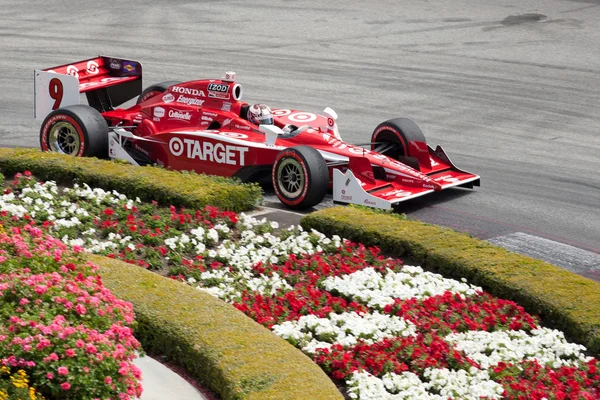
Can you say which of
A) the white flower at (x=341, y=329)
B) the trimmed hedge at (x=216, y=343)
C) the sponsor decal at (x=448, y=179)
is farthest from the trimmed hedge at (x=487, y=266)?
the trimmed hedge at (x=216, y=343)

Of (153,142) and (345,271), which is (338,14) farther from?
(345,271)

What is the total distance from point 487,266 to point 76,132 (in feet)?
21.3

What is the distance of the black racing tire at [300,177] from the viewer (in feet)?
42.1

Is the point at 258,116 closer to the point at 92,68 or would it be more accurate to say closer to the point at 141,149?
the point at 141,149

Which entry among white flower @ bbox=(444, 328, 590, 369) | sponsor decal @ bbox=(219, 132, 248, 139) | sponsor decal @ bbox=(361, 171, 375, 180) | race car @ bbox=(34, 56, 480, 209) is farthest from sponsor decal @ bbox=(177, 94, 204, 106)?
white flower @ bbox=(444, 328, 590, 369)

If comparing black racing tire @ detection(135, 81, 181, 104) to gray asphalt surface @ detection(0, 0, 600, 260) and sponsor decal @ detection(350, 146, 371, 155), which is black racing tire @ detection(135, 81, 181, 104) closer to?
gray asphalt surface @ detection(0, 0, 600, 260)

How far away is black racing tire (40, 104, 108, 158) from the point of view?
1429cm

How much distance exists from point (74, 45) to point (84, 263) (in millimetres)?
17194

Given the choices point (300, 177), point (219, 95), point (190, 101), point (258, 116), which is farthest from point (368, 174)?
point (190, 101)

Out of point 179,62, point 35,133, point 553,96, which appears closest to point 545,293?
point 35,133

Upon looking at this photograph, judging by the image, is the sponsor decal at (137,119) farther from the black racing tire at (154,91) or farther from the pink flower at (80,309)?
the pink flower at (80,309)

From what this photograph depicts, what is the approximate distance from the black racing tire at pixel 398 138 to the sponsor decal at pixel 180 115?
2.54 metres

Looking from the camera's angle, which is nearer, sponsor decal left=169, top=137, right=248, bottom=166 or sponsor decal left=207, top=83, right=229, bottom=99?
sponsor decal left=169, top=137, right=248, bottom=166

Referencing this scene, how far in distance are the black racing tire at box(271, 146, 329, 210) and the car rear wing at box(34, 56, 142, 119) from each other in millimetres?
3603
